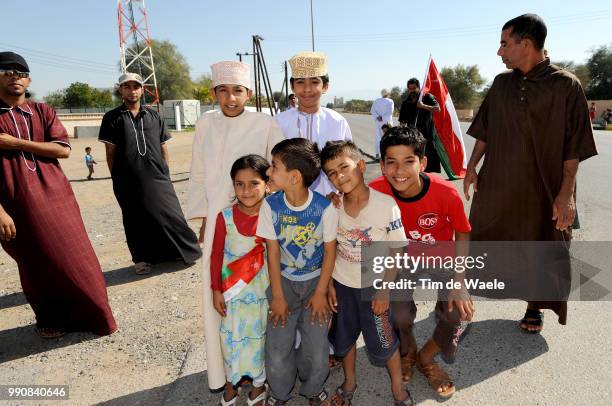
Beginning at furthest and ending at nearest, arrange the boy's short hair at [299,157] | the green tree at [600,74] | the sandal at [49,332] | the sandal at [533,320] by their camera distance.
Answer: the green tree at [600,74] → the sandal at [49,332] → the sandal at [533,320] → the boy's short hair at [299,157]

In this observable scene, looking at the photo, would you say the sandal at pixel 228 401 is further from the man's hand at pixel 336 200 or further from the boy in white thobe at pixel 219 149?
the man's hand at pixel 336 200

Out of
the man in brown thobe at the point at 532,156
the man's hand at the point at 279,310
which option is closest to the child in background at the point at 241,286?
the man's hand at the point at 279,310

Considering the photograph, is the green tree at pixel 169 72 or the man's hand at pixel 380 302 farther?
the green tree at pixel 169 72

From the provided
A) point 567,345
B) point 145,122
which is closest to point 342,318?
point 567,345

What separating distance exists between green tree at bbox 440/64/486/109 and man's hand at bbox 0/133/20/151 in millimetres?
62192

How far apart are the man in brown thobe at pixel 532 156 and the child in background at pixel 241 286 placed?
1.75 m

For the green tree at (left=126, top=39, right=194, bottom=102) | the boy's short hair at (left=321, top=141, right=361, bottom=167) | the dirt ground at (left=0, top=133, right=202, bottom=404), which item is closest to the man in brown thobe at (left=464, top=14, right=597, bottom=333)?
the boy's short hair at (left=321, top=141, right=361, bottom=167)

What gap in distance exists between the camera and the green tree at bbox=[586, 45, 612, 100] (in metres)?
38.3

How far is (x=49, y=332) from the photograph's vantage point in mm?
3012

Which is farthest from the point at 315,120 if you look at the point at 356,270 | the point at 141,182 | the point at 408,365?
the point at 141,182

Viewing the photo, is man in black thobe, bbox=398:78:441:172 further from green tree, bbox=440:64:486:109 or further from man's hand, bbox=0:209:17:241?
green tree, bbox=440:64:486:109

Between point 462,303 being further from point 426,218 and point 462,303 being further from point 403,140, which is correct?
point 403,140

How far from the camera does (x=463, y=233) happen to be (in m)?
2.26

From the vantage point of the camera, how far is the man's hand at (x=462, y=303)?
2.21m
